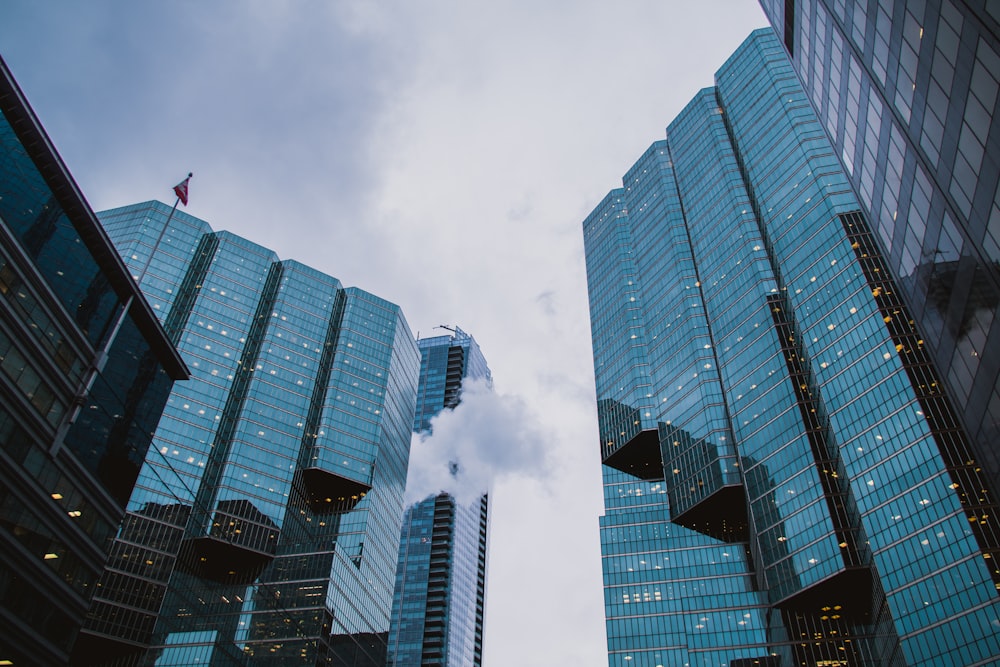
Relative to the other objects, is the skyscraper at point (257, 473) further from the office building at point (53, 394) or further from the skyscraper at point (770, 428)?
the office building at point (53, 394)

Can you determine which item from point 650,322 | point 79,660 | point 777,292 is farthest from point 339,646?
point 777,292

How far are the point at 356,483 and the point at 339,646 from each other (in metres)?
30.7

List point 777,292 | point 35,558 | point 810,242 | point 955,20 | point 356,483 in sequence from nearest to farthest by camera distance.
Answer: point 955,20
point 35,558
point 810,242
point 777,292
point 356,483

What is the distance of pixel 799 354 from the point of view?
11744cm

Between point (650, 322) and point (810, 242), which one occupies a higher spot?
point (650, 322)

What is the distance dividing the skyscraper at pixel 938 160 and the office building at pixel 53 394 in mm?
47600

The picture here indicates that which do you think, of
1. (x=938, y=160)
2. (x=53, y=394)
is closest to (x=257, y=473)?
(x=53, y=394)

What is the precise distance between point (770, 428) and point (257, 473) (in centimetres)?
8986

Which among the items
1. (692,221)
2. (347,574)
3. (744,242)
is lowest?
(347,574)

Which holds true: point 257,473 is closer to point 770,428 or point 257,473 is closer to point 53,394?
point 770,428

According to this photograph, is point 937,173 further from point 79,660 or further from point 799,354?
point 79,660

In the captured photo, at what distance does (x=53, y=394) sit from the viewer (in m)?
45.7

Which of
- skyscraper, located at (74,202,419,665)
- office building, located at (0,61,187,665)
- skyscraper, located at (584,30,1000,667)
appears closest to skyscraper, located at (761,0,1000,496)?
office building, located at (0,61,187,665)

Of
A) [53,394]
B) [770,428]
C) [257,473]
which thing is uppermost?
[257,473]
